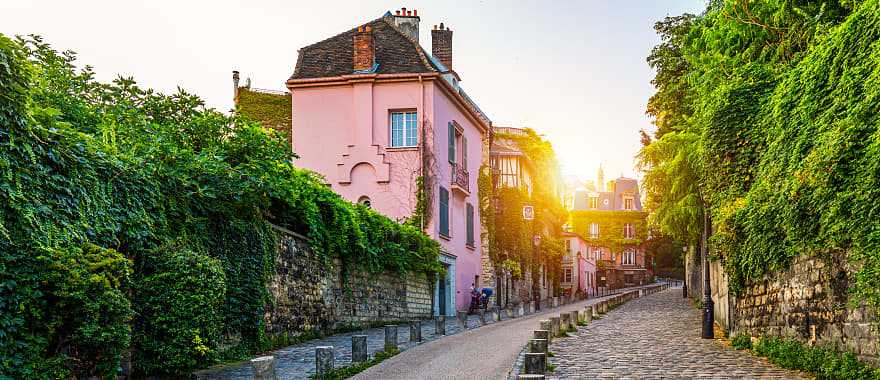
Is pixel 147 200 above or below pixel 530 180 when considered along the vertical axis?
below

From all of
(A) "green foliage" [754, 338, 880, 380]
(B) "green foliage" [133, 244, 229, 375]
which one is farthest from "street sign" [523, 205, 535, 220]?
(B) "green foliage" [133, 244, 229, 375]

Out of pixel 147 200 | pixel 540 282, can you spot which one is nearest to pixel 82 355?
pixel 147 200

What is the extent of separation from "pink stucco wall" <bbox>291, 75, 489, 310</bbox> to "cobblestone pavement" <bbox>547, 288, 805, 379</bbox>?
31.3 feet

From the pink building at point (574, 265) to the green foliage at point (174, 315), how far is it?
182 feet

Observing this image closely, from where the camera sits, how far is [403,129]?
2878 centimetres

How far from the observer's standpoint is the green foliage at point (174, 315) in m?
10.3

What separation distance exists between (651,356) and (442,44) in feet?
74.2

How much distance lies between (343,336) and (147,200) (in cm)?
819

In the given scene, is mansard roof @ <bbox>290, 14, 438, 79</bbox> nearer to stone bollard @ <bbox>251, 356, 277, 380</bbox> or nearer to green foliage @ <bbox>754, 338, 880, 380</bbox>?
green foliage @ <bbox>754, 338, 880, 380</bbox>

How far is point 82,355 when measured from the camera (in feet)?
30.0

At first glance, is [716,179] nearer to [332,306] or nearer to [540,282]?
[332,306]

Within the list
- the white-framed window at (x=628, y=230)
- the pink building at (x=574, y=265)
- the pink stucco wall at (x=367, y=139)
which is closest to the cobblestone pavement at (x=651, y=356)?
the pink stucco wall at (x=367, y=139)

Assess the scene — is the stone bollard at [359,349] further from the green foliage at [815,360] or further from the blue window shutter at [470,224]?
the blue window shutter at [470,224]

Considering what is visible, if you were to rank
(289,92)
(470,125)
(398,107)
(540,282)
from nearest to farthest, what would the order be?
(398,107) → (289,92) → (470,125) → (540,282)
